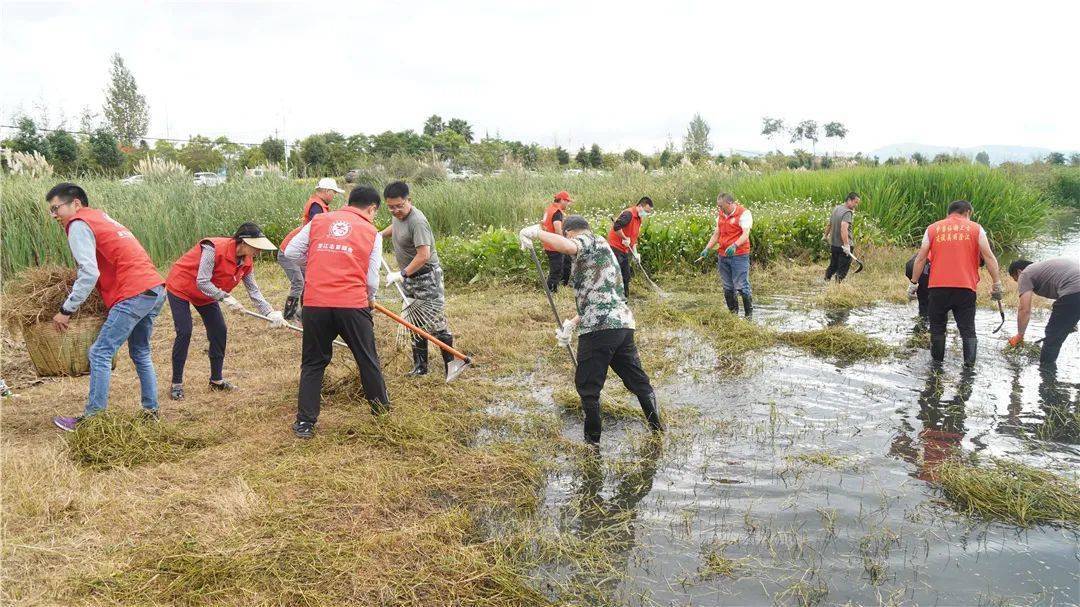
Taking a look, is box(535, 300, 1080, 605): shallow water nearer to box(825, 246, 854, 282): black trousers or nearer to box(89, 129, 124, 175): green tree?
box(825, 246, 854, 282): black trousers

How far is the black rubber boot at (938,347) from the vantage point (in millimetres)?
6589

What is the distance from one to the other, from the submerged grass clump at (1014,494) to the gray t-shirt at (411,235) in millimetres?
4035

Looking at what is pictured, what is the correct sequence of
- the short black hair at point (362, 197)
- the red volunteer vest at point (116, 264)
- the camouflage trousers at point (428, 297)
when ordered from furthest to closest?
1. the camouflage trousers at point (428, 297)
2. the short black hair at point (362, 197)
3. the red volunteer vest at point (116, 264)

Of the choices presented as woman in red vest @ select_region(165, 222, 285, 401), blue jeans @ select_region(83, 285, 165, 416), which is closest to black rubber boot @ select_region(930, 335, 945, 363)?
woman in red vest @ select_region(165, 222, 285, 401)

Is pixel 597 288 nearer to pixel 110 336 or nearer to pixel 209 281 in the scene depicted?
pixel 209 281

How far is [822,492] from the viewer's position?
163 inches

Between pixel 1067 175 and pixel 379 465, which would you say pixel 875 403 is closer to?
pixel 379 465

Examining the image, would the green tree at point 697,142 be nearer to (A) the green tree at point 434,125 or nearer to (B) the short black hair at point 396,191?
(A) the green tree at point 434,125

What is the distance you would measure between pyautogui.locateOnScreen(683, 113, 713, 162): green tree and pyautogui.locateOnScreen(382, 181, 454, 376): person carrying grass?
22.6 meters

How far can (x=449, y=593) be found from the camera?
10.1 feet

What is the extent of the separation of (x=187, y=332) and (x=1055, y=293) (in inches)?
292

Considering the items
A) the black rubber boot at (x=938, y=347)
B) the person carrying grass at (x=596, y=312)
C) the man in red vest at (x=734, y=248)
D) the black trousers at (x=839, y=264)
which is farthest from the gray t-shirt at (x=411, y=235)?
the black trousers at (x=839, y=264)

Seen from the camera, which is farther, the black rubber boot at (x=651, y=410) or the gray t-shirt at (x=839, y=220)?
the gray t-shirt at (x=839, y=220)

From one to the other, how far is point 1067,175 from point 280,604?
36.2m
